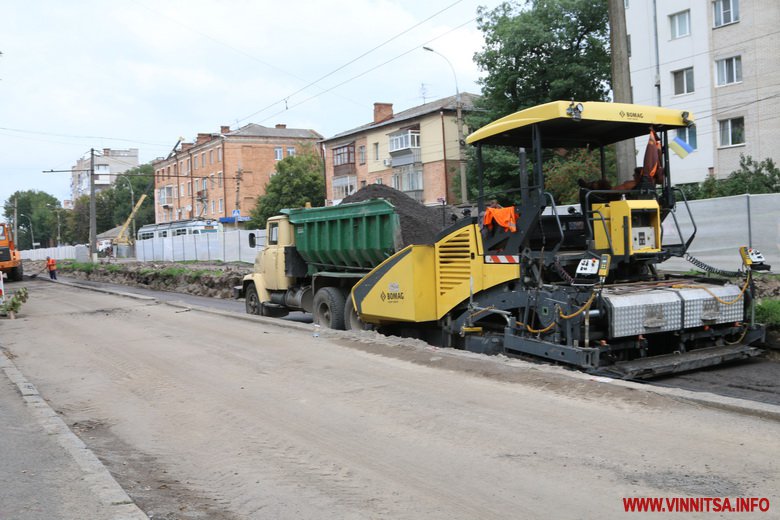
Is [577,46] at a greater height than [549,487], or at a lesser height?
greater

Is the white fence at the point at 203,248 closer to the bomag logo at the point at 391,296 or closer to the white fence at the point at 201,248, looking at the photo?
the white fence at the point at 201,248

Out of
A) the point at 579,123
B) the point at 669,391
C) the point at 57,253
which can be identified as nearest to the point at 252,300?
the point at 579,123

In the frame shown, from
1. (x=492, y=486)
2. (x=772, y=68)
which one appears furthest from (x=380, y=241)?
(x=772, y=68)

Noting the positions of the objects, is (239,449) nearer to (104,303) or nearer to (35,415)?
(35,415)

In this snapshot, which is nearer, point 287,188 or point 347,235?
point 347,235

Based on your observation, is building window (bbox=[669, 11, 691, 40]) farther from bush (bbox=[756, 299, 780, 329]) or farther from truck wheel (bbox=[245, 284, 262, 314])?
bush (bbox=[756, 299, 780, 329])

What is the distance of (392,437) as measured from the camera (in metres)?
5.88

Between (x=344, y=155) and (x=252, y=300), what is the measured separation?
4117cm

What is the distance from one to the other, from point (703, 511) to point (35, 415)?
19.4ft

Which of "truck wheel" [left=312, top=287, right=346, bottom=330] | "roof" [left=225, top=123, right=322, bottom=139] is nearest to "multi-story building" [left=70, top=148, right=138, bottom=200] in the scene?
"roof" [left=225, top=123, right=322, bottom=139]

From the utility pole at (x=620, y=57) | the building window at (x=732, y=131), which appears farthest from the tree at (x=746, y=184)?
the utility pole at (x=620, y=57)

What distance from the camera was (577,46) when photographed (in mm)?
38062

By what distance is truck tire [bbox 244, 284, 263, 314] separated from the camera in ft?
53.2

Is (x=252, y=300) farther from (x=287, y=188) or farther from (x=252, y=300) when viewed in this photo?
(x=287, y=188)
